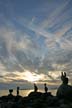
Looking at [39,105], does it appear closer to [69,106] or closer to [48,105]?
[48,105]

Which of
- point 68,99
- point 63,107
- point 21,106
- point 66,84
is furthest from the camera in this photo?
point 66,84

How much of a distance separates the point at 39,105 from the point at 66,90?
5.92m

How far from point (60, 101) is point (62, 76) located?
731 centimetres

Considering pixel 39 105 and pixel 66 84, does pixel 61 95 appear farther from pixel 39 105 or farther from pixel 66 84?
pixel 39 105

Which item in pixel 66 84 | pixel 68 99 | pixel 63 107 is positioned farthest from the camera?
pixel 66 84

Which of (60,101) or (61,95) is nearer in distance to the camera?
(60,101)

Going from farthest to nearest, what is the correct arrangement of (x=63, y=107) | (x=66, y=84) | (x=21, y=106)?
1. (x=66, y=84)
2. (x=21, y=106)
3. (x=63, y=107)

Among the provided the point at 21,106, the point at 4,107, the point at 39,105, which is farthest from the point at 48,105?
the point at 4,107

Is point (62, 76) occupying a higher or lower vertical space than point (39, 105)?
higher

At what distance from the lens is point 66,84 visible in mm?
36000

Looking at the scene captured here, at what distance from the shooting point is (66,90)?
3419cm

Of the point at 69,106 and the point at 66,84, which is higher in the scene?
the point at 66,84

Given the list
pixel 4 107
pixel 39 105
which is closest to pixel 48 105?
pixel 39 105

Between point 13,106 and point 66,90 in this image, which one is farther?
point 66,90
